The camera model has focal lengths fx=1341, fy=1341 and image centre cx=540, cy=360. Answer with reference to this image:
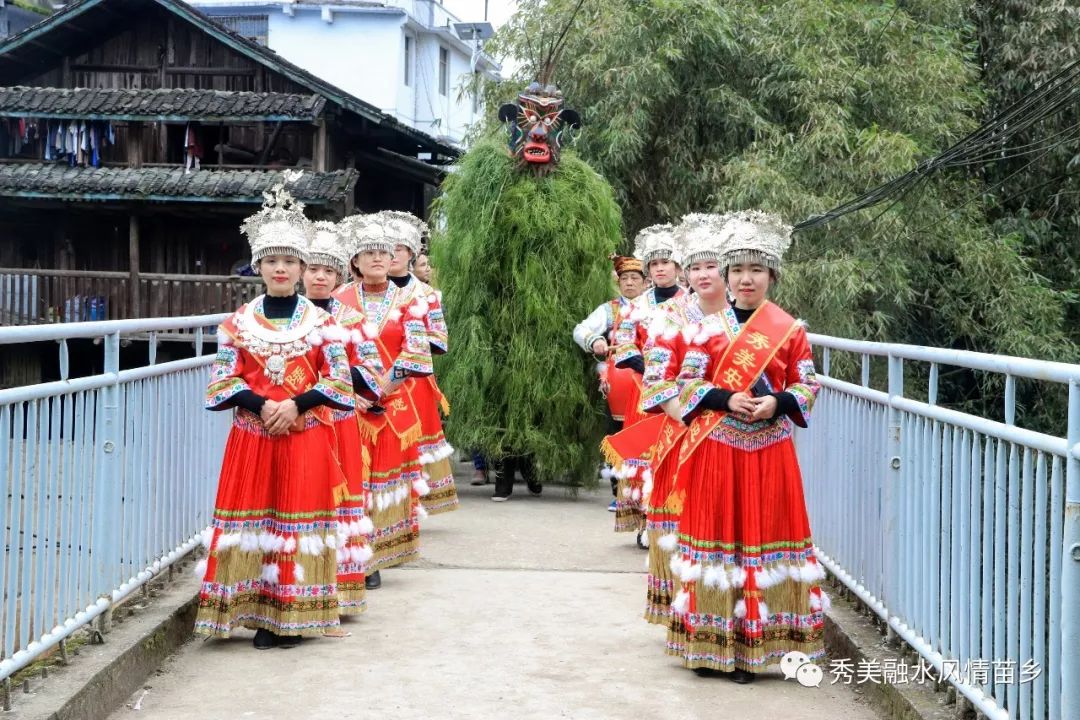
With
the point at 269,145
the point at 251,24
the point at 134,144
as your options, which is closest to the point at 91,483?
the point at 269,145

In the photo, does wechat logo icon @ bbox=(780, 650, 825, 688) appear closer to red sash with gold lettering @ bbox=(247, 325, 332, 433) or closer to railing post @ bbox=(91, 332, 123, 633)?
red sash with gold lettering @ bbox=(247, 325, 332, 433)

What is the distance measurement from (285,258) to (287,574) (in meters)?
1.42

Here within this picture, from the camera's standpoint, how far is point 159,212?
25375 mm

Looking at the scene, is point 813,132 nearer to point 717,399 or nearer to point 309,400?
point 717,399

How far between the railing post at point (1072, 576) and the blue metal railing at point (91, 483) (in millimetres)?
3078

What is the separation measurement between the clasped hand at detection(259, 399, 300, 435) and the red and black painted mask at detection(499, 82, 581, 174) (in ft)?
17.8

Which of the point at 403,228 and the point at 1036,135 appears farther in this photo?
the point at 1036,135

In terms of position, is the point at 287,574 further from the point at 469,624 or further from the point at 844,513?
the point at 844,513

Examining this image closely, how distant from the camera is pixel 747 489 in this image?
18.1 ft

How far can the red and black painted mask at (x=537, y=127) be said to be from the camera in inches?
430

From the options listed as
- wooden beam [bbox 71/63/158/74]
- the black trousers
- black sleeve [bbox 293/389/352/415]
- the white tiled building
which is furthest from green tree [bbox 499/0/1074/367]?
the white tiled building

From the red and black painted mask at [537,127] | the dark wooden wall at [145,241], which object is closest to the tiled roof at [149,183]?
the dark wooden wall at [145,241]

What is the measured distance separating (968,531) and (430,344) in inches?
171

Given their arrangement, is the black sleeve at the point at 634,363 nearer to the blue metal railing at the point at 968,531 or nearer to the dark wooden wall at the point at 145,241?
the blue metal railing at the point at 968,531
